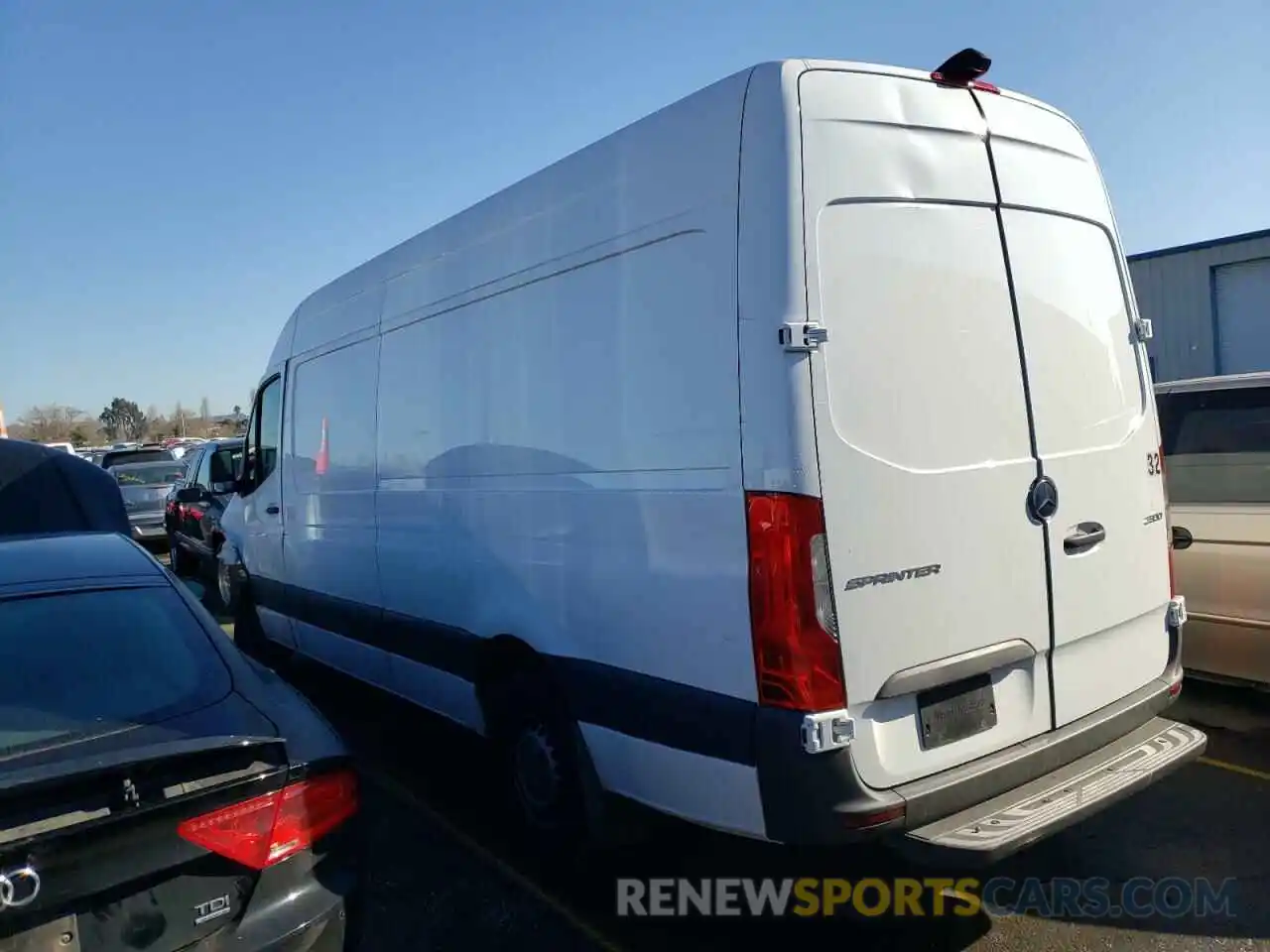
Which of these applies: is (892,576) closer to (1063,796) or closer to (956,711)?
(956,711)

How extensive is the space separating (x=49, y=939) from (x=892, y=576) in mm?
2362

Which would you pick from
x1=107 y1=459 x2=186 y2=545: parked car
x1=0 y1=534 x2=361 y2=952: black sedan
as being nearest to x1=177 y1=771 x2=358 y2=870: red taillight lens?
x1=0 y1=534 x2=361 y2=952: black sedan

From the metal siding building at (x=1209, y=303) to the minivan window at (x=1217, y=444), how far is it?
12.3 metres

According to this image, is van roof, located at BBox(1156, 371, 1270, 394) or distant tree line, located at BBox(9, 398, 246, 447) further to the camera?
distant tree line, located at BBox(9, 398, 246, 447)

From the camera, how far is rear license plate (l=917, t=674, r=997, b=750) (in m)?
2.88

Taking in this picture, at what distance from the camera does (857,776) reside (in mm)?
2693

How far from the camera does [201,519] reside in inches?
474

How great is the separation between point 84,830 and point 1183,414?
5.65m

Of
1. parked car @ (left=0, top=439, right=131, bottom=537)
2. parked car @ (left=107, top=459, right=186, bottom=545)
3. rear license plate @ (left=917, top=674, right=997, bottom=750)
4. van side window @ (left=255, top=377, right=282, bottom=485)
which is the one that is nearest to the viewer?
rear license plate @ (left=917, top=674, right=997, bottom=750)

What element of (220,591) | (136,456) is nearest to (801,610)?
(220,591)

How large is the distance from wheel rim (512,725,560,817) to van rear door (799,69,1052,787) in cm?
154

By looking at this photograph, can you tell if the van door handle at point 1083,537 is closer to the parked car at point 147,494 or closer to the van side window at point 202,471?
the van side window at point 202,471

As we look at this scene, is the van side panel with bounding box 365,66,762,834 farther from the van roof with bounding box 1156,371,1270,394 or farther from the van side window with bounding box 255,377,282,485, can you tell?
the van roof with bounding box 1156,371,1270,394

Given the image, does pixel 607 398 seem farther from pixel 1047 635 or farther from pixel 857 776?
pixel 1047 635
